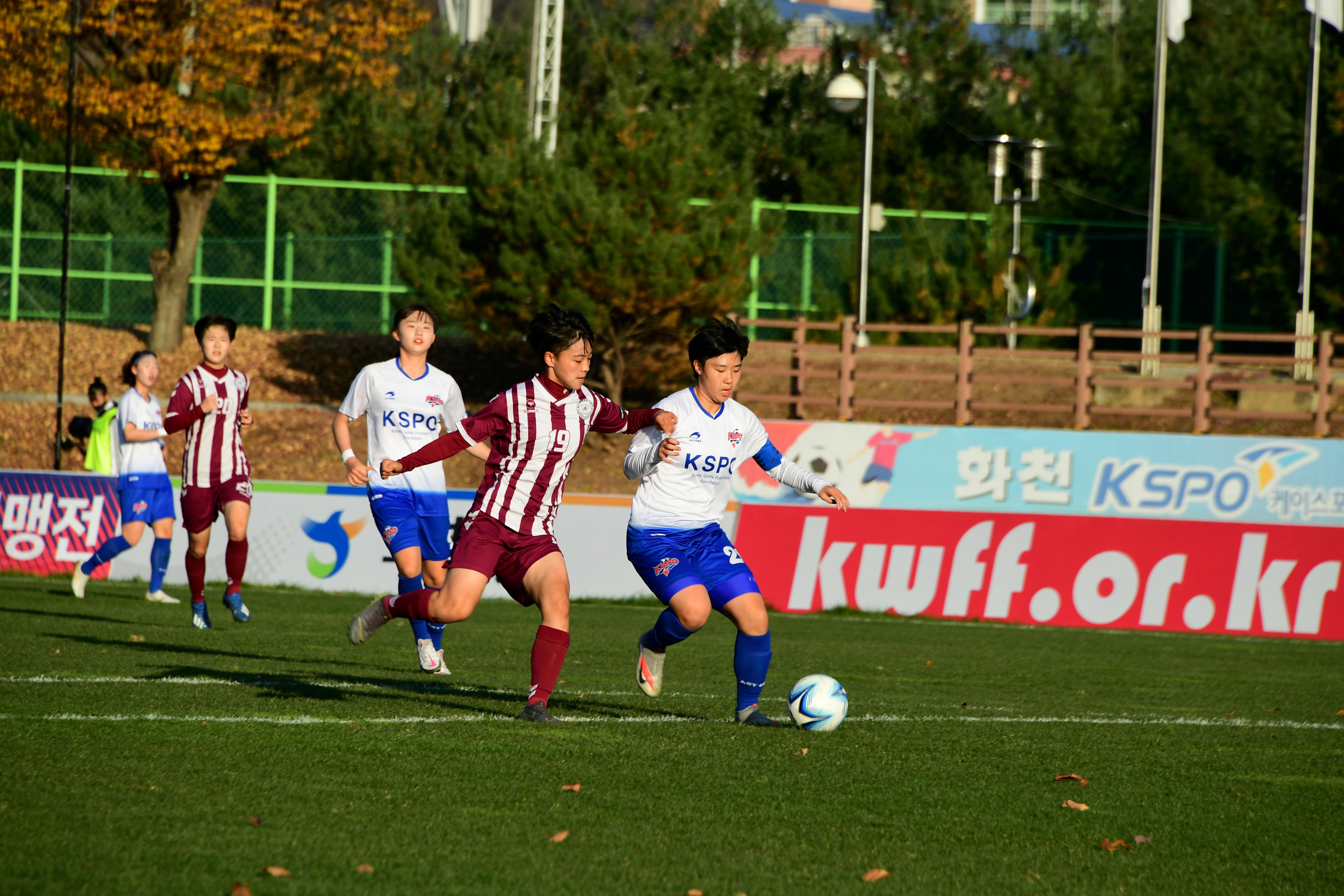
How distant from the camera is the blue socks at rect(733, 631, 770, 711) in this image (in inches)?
271

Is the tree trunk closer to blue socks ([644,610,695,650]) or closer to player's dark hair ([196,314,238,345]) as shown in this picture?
player's dark hair ([196,314,238,345])

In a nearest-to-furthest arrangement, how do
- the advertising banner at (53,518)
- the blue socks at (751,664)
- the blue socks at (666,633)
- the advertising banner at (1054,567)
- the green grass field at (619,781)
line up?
1. the green grass field at (619,781)
2. the blue socks at (751,664)
3. the blue socks at (666,633)
4. the advertising banner at (1054,567)
5. the advertising banner at (53,518)

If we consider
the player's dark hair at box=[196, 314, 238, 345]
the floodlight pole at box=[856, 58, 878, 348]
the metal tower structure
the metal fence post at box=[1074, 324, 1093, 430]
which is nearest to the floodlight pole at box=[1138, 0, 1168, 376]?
the metal fence post at box=[1074, 324, 1093, 430]

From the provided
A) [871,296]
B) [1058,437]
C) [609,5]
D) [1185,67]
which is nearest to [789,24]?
[609,5]

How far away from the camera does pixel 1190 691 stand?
367 inches

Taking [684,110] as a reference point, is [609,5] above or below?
above

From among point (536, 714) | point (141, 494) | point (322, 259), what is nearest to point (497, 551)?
point (536, 714)

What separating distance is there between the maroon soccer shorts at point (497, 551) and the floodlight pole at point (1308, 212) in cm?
2147

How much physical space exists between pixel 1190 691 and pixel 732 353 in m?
4.52

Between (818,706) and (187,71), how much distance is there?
21004mm

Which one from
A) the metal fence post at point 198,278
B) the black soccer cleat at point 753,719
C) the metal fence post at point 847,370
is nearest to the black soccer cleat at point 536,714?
the black soccer cleat at point 753,719

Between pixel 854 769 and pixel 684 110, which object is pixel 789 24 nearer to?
pixel 684 110

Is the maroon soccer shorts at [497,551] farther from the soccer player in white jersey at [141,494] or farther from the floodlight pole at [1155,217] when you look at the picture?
the floodlight pole at [1155,217]

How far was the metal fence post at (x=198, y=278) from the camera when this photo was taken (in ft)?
94.1
